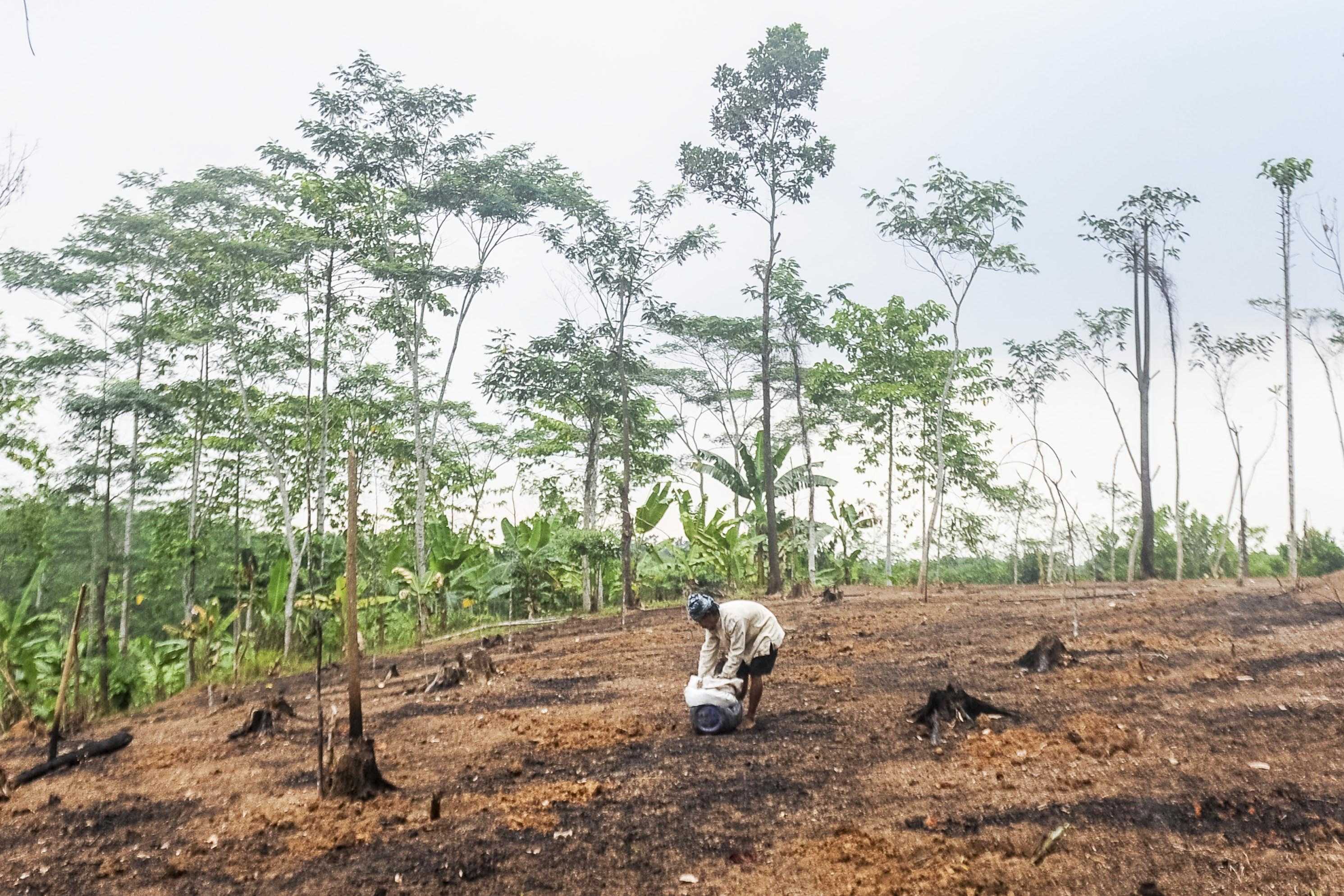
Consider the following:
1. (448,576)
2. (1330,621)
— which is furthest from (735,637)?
(448,576)

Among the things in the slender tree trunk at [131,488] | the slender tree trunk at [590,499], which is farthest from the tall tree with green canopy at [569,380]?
the slender tree trunk at [131,488]

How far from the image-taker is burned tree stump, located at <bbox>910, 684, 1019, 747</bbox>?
639 cm

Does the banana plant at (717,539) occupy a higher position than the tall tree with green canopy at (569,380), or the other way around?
the tall tree with green canopy at (569,380)

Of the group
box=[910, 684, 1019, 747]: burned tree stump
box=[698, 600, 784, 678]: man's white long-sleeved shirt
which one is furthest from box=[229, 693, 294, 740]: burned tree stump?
box=[910, 684, 1019, 747]: burned tree stump

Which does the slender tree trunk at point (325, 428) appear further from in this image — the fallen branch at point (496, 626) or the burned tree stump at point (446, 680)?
the burned tree stump at point (446, 680)

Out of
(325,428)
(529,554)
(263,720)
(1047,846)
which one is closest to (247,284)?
(325,428)

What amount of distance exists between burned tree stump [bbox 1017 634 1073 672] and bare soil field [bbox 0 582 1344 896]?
0.80 feet

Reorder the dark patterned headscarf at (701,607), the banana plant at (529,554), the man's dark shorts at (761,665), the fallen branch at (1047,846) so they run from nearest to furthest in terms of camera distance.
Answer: the fallen branch at (1047,846) → the dark patterned headscarf at (701,607) → the man's dark shorts at (761,665) → the banana plant at (529,554)

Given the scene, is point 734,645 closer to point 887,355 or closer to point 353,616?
point 353,616

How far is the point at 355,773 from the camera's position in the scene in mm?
5551

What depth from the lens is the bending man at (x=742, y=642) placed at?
21.6 ft

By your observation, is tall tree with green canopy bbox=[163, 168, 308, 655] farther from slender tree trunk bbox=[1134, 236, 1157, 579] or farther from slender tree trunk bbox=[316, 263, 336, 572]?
slender tree trunk bbox=[1134, 236, 1157, 579]

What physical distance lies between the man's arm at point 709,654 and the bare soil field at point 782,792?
51 centimetres

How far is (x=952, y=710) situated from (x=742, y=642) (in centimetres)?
147
